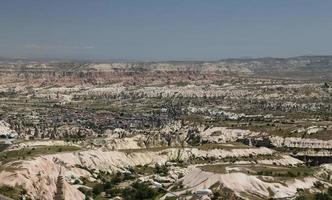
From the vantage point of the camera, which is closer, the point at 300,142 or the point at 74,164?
the point at 74,164

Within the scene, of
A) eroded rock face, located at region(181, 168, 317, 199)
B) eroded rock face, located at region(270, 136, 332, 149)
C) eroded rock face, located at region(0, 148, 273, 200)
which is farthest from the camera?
eroded rock face, located at region(270, 136, 332, 149)

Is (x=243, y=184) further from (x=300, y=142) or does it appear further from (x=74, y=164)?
(x=300, y=142)

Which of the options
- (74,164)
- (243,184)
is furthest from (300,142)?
(243,184)

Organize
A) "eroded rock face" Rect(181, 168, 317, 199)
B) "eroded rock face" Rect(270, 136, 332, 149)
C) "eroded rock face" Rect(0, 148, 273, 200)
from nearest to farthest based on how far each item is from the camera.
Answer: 1. "eroded rock face" Rect(0, 148, 273, 200)
2. "eroded rock face" Rect(181, 168, 317, 199)
3. "eroded rock face" Rect(270, 136, 332, 149)

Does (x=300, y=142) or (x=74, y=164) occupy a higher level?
(x=74, y=164)

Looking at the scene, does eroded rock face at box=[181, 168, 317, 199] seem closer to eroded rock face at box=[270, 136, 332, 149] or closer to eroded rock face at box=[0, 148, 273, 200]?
eroded rock face at box=[0, 148, 273, 200]

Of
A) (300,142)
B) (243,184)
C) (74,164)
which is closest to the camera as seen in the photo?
(243,184)

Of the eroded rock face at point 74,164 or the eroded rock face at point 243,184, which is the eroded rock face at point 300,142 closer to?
the eroded rock face at point 74,164

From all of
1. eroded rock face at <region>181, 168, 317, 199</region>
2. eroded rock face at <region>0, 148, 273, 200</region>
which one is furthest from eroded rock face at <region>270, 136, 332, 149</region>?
eroded rock face at <region>181, 168, 317, 199</region>

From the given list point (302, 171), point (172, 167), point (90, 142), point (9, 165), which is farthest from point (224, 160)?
→ point (9, 165)

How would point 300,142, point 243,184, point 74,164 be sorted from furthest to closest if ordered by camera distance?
point 300,142 → point 74,164 → point 243,184

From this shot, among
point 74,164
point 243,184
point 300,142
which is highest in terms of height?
point 243,184

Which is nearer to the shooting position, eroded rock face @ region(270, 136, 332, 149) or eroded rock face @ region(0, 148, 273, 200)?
eroded rock face @ region(0, 148, 273, 200)
